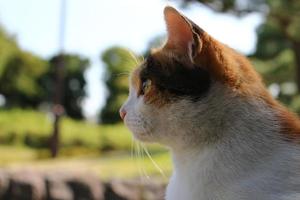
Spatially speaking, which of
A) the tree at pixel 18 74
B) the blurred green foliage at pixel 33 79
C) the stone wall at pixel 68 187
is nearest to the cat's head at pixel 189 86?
the stone wall at pixel 68 187

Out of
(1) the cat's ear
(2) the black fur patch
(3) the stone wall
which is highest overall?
(1) the cat's ear

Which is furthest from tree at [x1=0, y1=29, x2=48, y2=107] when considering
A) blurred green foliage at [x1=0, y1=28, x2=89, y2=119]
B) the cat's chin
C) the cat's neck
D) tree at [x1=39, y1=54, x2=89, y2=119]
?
the cat's neck

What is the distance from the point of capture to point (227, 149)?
0.97 metres

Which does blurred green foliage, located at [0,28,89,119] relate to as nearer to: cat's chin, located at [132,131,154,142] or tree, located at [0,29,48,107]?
tree, located at [0,29,48,107]

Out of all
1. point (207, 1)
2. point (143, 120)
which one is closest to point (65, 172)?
point (207, 1)

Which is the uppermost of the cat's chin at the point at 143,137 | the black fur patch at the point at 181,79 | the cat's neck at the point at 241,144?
the black fur patch at the point at 181,79

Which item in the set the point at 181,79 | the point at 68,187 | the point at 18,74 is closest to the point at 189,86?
the point at 181,79

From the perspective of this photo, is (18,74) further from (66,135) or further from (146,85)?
(146,85)

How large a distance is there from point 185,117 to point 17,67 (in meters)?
9.08

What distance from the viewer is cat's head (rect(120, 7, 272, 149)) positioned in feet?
3.25

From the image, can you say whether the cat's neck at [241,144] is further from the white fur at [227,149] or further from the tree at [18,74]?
the tree at [18,74]

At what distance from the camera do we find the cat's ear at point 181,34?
3.21 ft

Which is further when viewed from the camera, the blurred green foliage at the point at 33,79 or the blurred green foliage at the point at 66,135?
the blurred green foliage at the point at 33,79

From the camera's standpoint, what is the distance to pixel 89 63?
1019cm
